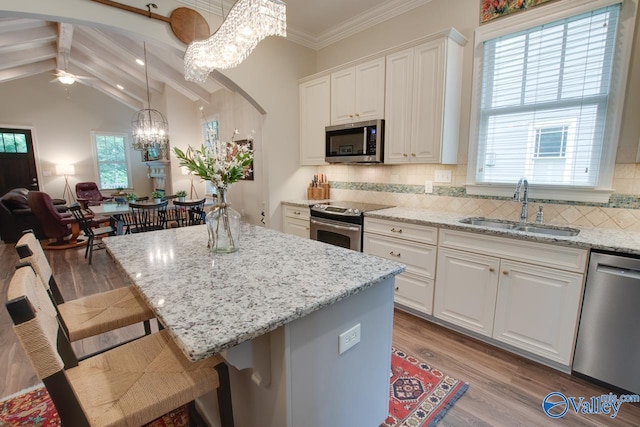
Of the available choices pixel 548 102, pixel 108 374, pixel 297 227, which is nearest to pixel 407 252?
pixel 297 227

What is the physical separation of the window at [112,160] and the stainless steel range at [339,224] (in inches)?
336

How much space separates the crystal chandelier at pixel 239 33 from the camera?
150 cm

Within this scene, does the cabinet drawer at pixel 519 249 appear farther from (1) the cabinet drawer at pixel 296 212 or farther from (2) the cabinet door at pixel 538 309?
(1) the cabinet drawer at pixel 296 212

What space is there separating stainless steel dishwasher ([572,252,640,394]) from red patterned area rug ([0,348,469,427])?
0.79m

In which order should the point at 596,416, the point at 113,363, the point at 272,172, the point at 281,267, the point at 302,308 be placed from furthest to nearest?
1. the point at 272,172
2. the point at 596,416
3. the point at 281,267
4. the point at 113,363
5. the point at 302,308

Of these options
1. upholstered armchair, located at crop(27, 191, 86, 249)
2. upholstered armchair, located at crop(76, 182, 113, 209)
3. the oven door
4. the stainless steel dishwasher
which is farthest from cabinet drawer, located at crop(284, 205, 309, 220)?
upholstered armchair, located at crop(76, 182, 113, 209)

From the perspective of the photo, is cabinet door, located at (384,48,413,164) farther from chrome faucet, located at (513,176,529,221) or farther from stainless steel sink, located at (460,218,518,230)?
chrome faucet, located at (513,176,529,221)

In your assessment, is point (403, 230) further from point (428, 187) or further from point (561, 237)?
point (561, 237)

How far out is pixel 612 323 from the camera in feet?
5.76

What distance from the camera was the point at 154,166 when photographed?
9.01 meters

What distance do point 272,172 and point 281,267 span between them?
2.49 m

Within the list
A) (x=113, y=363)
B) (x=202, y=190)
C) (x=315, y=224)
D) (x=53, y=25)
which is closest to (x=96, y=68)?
(x=53, y=25)

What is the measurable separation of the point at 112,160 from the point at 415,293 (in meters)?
9.93

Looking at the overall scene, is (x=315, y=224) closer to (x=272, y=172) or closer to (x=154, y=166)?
(x=272, y=172)
